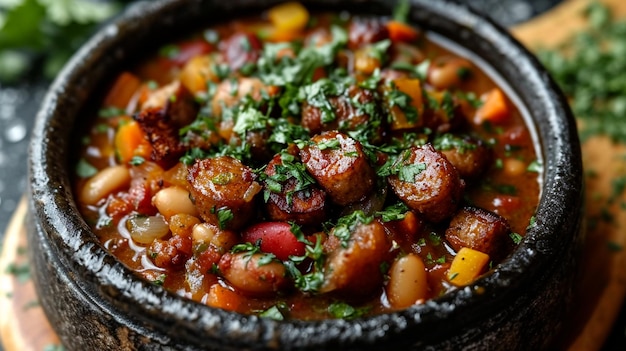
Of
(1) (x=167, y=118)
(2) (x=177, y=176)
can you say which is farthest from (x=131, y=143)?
(2) (x=177, y=176)

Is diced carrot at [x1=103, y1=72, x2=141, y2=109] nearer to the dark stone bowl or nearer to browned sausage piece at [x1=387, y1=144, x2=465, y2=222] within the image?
the dark stone bowl

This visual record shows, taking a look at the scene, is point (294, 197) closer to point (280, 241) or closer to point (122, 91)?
point (280, 241)

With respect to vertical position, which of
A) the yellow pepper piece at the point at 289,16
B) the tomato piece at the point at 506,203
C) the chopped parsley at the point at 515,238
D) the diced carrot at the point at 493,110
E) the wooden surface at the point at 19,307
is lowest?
the wooden surface at the point at 19,307

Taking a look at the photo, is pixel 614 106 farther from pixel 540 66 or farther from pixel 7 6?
pixel 7 6

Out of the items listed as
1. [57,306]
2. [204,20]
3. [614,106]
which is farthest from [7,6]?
[614,106]

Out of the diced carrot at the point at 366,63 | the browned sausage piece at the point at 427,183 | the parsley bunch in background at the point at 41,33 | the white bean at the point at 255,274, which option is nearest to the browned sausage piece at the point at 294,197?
the white bean at the point at 255,274

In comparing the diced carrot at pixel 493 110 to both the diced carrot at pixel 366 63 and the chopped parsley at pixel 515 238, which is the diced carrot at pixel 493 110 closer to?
the diced carrot at pixel 366 63

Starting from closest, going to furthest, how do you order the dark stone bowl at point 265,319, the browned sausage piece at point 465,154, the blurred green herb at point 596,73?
the dark stone bowl at point 265,319 → the browned sausage piece at point 465,154 → the blurred green herb at point 596,73
